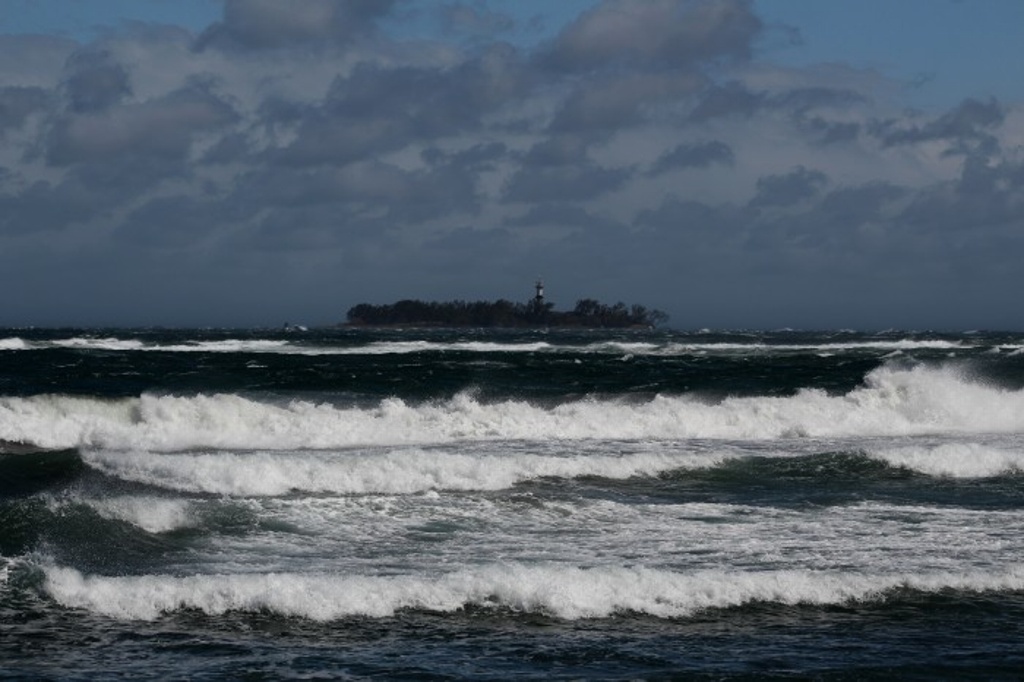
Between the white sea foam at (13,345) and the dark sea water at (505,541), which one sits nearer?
the dark sea water at (505,541)

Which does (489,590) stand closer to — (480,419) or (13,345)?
(480,419)

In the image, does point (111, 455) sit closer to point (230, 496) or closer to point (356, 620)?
point (230, 496)

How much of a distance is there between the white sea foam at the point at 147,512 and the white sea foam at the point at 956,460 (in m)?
12.0

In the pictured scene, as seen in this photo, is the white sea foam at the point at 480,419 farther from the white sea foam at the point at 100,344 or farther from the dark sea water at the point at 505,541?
the white sea foam at the point at 100,344

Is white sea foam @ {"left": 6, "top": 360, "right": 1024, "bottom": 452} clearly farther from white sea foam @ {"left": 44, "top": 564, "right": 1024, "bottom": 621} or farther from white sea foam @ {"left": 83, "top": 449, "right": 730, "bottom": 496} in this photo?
white sea foam @ {"left": 44, "top": 564, "right": 1024, "bottom": 621}

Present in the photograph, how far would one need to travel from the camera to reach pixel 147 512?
1488 cm

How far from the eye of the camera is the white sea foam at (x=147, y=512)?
14.7 meters

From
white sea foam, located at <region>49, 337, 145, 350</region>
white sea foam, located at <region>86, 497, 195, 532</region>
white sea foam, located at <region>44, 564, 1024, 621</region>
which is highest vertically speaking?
white sea foam, located at <region>49, 337, 145, 350</region>

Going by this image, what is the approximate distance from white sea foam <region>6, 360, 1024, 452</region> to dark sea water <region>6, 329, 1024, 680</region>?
0.29ft

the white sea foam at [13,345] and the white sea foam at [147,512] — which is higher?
the white sea foam at [13,345]

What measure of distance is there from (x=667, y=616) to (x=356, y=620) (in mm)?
2637

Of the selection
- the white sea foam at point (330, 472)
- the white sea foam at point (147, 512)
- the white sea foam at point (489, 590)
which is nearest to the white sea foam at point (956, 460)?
the white sea foam at point (330, 472)

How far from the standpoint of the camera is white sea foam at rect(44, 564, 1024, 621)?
1118 centimetres

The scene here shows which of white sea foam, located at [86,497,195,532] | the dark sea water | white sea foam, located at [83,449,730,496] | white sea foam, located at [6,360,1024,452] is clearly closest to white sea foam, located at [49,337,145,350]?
the dark sea water
